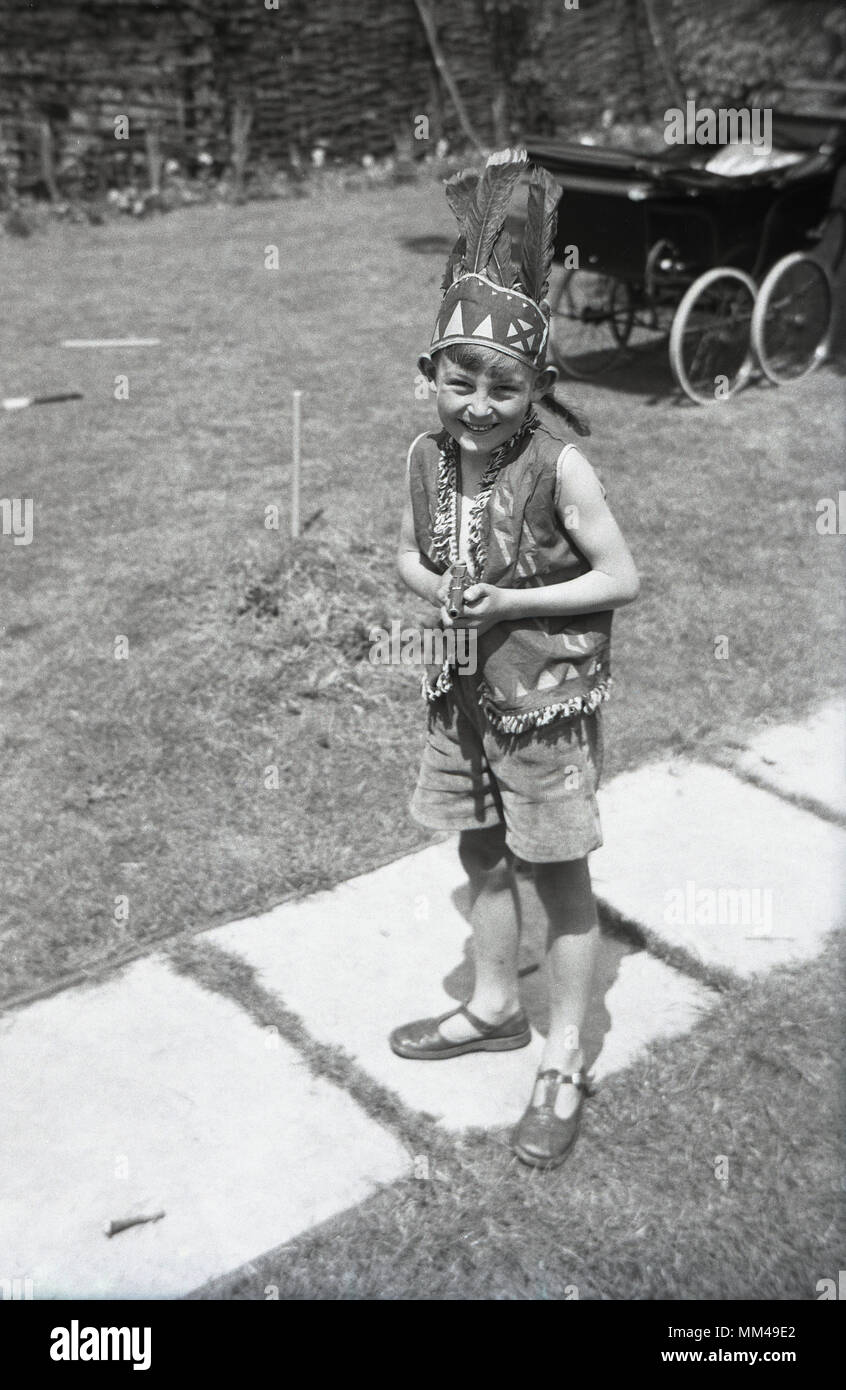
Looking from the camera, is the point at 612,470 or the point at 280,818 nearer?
the point at 280,818

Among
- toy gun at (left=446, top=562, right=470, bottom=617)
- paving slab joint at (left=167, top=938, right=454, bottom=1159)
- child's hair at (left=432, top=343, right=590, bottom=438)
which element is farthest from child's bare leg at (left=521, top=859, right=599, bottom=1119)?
child's hair at (left=432, top=343, right=590, bottom=438)

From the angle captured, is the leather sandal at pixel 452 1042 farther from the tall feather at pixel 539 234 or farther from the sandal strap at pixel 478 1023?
the tall feather at pixel 539 234

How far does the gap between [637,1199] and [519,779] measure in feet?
2.57

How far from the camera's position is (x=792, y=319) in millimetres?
7891

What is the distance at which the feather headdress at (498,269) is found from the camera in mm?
2365

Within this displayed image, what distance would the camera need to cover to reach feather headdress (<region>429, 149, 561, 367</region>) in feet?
7.76

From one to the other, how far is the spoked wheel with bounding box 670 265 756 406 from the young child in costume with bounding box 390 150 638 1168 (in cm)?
504

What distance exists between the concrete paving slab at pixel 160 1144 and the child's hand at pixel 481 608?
0.99 meters

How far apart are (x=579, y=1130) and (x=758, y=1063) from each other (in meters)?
0.43

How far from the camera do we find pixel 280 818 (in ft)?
12.5

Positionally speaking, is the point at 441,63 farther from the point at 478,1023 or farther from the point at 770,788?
the point at 478,1023

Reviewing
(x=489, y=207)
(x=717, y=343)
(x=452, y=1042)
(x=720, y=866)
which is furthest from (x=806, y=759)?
(x=717, y=343)

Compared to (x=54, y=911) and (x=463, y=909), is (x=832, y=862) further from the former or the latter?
(x=54, y=911)

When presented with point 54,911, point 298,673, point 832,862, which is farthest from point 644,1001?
point 298,673
